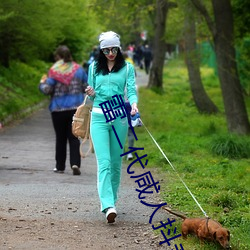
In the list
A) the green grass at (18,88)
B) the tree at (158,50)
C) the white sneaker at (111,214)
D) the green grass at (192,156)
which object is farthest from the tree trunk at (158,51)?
the white sneaker at (111,214)

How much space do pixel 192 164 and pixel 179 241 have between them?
18.4 ft

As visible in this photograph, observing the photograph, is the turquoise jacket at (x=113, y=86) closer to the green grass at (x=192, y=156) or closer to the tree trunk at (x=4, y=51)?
the green grass at (x=192, y=156)

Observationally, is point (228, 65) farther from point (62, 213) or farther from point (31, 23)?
point (62, 213)

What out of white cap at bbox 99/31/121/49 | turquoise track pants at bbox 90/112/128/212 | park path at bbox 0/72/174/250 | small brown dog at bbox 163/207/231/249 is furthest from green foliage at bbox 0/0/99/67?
small brown dog at bbox 163/207/231/249

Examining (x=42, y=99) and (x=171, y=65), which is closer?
(x=42, y=99)

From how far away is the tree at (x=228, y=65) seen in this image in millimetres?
16141

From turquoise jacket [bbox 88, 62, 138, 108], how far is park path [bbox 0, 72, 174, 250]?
4.01 ft

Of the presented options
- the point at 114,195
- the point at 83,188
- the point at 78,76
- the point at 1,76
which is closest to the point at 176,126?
the point at 1,76

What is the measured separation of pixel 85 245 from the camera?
21.4 feet

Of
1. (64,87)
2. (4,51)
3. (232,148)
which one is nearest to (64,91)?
(64,87)

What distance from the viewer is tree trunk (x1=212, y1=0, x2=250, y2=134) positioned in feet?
52.9

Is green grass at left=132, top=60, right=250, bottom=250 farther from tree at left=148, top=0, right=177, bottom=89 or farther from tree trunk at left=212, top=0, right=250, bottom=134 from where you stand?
tree at left=148, top=0, right=177, bottom=89

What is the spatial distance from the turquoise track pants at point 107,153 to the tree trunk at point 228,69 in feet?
29.5

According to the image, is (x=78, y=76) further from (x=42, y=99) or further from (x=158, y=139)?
(x=42, y=99)
